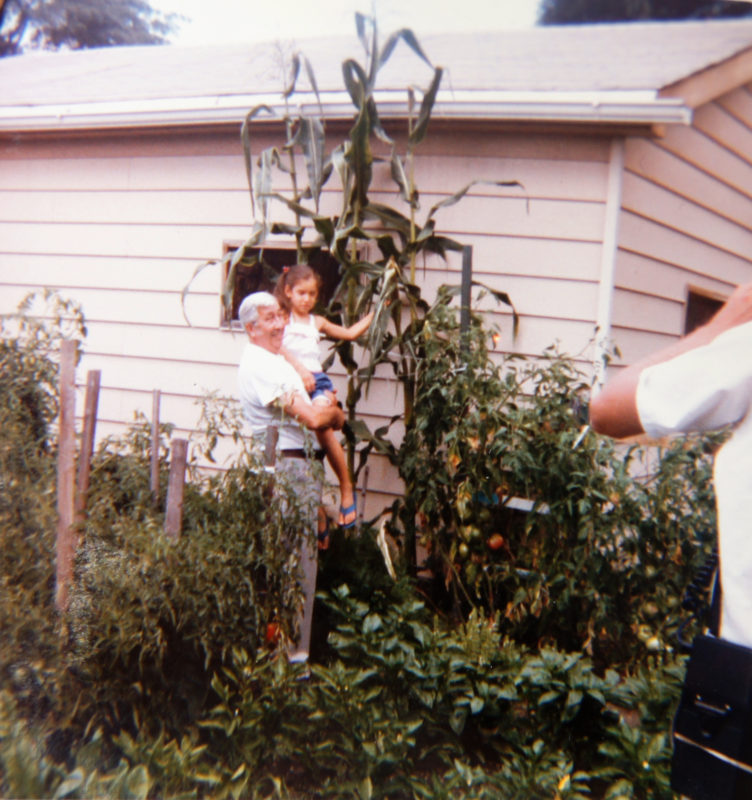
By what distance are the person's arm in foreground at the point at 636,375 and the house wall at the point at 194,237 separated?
2784mm

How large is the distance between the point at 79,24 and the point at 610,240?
2.66 meters

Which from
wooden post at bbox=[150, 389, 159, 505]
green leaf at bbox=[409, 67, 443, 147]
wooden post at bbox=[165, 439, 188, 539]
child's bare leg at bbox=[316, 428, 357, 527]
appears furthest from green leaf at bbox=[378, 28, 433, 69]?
wooden post at bbox=[165, 439, 188, 539]

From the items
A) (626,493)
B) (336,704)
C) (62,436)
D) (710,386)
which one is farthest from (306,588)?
(710,386)

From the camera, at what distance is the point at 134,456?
3178 mm

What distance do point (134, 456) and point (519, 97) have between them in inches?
103

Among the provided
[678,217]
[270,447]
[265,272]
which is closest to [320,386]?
[270,447]

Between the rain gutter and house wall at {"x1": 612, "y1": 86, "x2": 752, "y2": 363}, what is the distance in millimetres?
358

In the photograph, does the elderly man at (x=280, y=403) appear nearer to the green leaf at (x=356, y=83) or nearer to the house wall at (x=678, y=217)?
the green leaf at (x=356, y=83)

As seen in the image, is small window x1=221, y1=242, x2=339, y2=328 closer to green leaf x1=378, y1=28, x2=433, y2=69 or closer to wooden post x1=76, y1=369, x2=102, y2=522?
green leaf x1=378, y1=28, x2=433, y2=69

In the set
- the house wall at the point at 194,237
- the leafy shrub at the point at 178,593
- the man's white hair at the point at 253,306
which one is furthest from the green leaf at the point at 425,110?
the leafy shrub at the point at 178,593

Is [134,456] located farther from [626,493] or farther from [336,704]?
[626,493]

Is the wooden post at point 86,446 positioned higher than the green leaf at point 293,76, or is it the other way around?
the green leaf at point 293,76

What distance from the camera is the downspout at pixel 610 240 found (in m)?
3.85

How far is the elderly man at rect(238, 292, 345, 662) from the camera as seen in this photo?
308 centimetres
